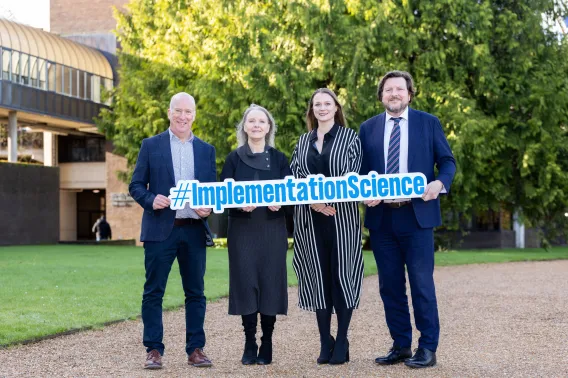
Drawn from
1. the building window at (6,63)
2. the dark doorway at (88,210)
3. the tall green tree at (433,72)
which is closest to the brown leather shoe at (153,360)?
the tall green tree at (433,72)

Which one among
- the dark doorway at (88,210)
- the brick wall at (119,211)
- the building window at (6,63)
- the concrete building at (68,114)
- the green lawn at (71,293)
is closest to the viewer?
the green lawn at (71,293)

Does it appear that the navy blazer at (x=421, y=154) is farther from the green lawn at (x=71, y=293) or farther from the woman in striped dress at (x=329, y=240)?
the green lawn at (x=71, y=293)

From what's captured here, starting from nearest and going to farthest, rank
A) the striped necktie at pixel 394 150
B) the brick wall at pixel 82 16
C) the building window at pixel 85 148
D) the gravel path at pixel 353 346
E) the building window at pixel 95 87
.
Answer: the gravel path at pixel 353 346
the striped necktie at pixel 394 150
the building window at pixel 95 87
the brick wall at pixel 82 16
the building window at pixel 85 148

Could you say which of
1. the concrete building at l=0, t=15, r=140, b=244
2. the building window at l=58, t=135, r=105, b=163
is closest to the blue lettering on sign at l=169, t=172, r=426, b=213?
the concrete building at l=0, t=15, r=140, b=244

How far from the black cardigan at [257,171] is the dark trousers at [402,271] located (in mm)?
798

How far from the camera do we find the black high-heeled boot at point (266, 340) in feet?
22.5

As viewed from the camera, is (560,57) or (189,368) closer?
(189,368)

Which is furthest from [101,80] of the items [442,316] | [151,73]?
[442,316]

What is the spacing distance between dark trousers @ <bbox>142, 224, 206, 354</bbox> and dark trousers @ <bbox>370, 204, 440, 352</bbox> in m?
1.38

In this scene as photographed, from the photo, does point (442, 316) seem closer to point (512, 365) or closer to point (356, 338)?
point (356, 338)

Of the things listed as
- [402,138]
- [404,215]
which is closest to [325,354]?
[404,215]

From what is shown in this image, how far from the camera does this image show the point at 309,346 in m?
7.96

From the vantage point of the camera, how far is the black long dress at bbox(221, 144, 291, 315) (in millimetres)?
6828

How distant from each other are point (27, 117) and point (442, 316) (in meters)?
30.3
